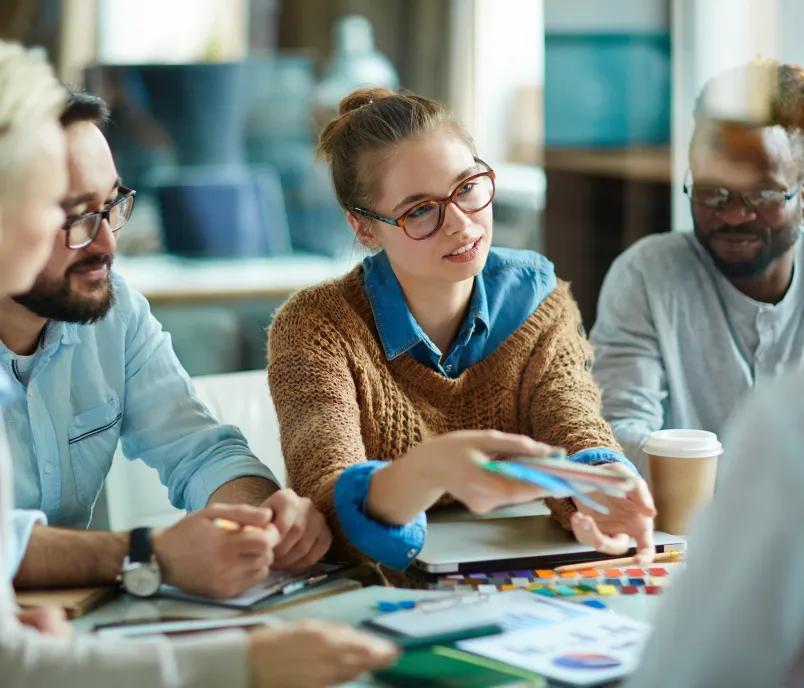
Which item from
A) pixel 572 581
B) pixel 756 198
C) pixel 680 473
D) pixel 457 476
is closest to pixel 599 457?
pixel 680 473

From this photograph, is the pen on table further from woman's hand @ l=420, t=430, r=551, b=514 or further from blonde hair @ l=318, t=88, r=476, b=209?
blonde hair @ l=318, t=88, r=476, b=209

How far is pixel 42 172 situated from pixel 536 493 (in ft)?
2.09

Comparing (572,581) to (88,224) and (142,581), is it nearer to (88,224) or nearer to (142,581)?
(142,581)

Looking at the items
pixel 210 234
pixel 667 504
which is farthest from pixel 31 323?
pixel 210 234

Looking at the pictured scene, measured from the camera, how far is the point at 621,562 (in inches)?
61.4

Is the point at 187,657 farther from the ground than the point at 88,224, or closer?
closer

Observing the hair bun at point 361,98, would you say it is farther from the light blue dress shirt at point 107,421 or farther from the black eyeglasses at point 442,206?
the light blue dress shirt at point 107,421

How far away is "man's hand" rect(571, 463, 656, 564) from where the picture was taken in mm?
1529

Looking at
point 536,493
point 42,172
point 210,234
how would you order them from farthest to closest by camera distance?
point 210,234 → point 536,493 → point 42,172

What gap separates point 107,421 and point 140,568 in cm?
44

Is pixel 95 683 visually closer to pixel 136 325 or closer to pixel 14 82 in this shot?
pixel 14 82

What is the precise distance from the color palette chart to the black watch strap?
356 mm

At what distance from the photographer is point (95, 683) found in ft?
3.36

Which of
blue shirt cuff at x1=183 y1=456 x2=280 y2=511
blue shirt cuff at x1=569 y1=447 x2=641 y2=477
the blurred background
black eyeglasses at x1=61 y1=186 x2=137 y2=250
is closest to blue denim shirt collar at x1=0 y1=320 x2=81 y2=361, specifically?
black eyeglasses at x1=61 y1=186 x2=137 y2=250
